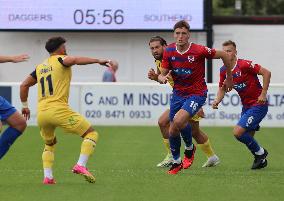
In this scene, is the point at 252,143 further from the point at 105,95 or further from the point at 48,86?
the point at 105,95

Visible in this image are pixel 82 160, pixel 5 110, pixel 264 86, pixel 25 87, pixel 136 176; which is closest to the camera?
pixel 82 160

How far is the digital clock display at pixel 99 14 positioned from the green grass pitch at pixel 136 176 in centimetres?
1188

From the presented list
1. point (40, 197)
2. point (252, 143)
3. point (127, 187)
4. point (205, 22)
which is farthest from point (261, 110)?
point (205, 22)

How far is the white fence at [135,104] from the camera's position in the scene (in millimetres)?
23109

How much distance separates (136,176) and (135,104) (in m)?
11.5

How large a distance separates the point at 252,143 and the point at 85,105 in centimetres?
1057

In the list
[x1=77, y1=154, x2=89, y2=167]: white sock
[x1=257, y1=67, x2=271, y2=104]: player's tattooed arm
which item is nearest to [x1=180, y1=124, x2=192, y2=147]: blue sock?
[x1=257, y1=67, x2=271, y2=104]: player's tattooed arm

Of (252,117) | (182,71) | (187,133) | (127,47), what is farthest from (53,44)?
(127,47)

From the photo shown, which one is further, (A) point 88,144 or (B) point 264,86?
(B) point 264,86

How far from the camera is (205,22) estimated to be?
3017 cm

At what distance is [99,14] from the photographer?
3012cm

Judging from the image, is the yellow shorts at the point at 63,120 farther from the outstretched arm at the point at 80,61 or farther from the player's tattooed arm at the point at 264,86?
the player's tattooed arm at the point at 264,86

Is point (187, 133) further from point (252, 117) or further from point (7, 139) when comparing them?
point (7, 139)

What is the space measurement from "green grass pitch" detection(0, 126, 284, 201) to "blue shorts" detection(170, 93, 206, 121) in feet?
2.85
